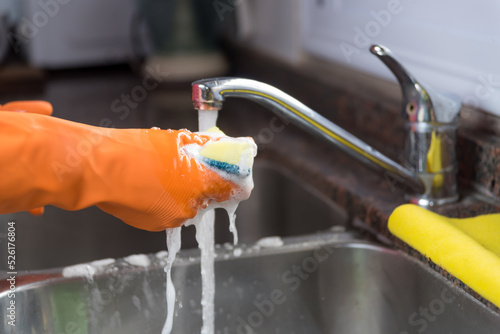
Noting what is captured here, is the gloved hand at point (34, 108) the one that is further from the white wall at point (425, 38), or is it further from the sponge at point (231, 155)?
the white wall at point (425, 38)

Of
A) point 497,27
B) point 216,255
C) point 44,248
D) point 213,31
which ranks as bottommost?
point 44,248

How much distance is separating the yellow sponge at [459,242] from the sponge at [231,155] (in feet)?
0.87

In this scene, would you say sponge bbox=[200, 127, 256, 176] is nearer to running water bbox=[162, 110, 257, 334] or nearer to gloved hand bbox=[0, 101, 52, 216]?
running water bbox=[162, 110, 257, 334]

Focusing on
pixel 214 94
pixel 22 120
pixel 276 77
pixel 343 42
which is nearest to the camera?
pixel 22 120

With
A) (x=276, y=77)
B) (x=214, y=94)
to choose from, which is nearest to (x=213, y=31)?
(x=276, y=77)

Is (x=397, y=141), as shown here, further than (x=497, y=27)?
Yes

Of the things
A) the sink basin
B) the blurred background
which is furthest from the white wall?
the sink basin

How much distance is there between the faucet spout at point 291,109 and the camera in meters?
0.61

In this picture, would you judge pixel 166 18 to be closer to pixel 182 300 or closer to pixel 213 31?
pixel 213 31

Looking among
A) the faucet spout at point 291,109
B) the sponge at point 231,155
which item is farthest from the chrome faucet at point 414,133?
the sponge at point 231,155

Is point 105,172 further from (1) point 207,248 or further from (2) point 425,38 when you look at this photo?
(2) point 425,38

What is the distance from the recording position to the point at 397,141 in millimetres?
959

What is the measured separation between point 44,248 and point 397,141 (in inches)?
22.9

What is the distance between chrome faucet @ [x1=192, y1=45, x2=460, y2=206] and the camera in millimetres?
677
